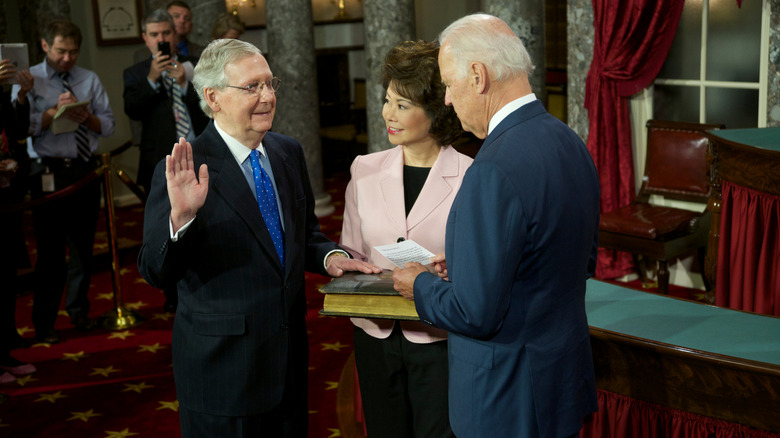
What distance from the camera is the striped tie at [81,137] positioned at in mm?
5172

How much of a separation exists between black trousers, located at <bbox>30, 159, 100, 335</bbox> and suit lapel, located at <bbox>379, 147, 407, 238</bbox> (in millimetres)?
3104

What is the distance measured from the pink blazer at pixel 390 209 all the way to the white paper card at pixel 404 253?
0.13 meters

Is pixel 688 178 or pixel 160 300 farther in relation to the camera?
pixel 160 300

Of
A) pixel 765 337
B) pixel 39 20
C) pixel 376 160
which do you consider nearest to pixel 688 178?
pixel 765 337

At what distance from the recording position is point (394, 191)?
262 centimetres

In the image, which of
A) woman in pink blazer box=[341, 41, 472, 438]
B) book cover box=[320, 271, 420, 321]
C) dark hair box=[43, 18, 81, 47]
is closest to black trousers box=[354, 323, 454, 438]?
woman in pink blazer box=[341, 41, 472, 438]

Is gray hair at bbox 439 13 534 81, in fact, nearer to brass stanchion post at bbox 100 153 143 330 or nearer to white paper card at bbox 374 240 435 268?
white paper card at bbox 374 240 435 268

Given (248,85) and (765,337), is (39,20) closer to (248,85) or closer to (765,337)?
(248,85)

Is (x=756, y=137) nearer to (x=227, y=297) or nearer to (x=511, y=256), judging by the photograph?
(x=511, y=256)

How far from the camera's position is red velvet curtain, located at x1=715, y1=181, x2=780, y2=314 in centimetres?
409

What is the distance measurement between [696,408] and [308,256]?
4.15ft

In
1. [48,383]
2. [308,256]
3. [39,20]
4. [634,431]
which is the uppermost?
[39,20]

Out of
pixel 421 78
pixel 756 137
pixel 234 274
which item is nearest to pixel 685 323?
pixel 421 78

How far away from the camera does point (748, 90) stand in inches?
208
